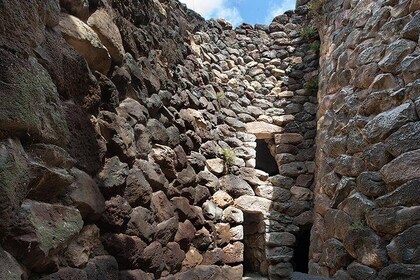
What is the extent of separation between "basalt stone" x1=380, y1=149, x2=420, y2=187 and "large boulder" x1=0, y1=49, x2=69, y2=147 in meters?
1.99

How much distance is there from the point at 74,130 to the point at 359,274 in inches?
80.5

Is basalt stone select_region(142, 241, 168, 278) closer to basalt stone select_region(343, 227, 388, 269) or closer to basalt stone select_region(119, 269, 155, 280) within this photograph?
basalt stone select_region(119, 269, 155, 280)

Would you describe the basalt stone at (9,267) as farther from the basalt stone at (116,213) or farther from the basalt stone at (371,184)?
the basalt stone at (371,184)

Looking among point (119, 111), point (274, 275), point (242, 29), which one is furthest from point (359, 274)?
point (242, 29)

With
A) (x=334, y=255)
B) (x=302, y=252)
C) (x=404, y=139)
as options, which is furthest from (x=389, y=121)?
(x=302, y=252)

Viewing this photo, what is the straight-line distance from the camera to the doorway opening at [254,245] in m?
4.23

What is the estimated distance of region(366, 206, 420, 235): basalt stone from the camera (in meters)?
2.27

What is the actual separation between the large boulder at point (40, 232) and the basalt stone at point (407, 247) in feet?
6.09

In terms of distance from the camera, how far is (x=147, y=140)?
2.66m

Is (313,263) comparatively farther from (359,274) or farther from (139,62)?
(139,62)

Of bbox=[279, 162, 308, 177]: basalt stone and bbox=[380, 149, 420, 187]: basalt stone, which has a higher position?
bbox=[279, 162, 308, 177]: basalt stone

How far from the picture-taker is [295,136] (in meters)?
4.65

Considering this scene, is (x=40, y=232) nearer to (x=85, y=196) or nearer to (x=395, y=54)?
(x=85, y=196)

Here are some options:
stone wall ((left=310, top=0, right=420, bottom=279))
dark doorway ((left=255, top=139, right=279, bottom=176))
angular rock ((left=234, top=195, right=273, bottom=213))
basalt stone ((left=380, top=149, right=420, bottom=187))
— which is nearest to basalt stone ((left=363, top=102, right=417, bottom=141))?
stone wall ((left=310, top=0, right=420, bottom=279))
